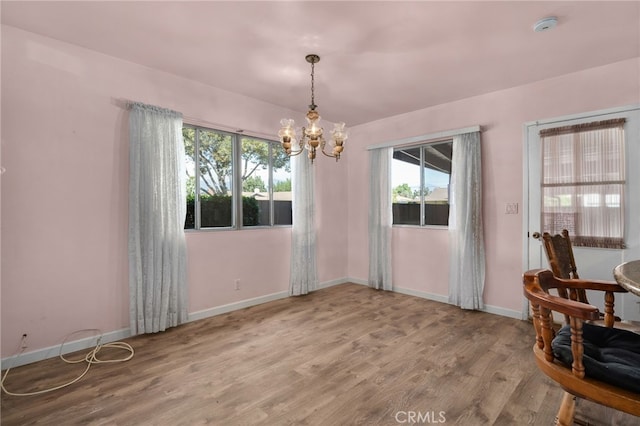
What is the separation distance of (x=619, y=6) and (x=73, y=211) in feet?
15.4

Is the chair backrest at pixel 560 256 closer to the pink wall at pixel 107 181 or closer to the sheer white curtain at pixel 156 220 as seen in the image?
the pink wall at pixel 107 181

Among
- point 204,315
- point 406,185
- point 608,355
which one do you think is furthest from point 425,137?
point 204,315

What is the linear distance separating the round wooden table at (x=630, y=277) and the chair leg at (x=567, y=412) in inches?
22.3

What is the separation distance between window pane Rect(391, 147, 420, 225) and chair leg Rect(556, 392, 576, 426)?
3.32 m

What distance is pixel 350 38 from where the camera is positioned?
8.65 ft

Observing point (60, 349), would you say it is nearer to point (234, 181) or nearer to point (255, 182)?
point (234, 181)

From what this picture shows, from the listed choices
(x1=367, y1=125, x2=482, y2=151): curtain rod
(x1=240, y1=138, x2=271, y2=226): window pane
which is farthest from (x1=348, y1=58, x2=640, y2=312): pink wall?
(x1=240, y1=138, x2=271, y2=226): window pane

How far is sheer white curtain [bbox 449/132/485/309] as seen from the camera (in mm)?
3883

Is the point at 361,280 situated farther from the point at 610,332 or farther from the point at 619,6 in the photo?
the point at 619,6

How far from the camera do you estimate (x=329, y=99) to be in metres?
4.10

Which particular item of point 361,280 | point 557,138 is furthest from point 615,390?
point 361,280

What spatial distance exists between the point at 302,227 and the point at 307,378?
2437mm

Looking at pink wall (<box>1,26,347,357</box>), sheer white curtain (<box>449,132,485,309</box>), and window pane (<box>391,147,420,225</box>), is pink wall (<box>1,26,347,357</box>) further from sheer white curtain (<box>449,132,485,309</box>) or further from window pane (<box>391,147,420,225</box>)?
sheer white curtain (<box>449,132,485,309</box>)

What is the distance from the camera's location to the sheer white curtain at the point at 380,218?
4.85 metres
